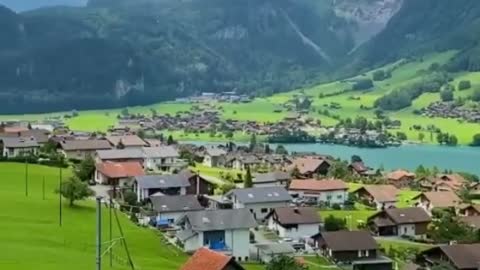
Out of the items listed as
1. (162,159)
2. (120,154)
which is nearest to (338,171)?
(162,159)

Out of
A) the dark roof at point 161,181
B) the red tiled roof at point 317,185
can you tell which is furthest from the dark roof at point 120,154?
the red tiled roof at point 317,185

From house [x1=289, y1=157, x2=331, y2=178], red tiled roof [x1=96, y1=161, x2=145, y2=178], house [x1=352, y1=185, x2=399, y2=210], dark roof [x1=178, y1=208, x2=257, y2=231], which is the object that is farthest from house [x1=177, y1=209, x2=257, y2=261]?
house [x1=289, y1=157, x2=331, y2=178]

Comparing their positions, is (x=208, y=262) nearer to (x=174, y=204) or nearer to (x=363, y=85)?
(x=174, y=204)

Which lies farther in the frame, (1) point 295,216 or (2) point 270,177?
(2) point 270,177

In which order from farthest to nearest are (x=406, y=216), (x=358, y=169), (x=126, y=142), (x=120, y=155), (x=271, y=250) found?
1. (x=358, y=169)
2. (x=126, y=142)
3. (x=120, y=155)
4. (x=406, y=216)
5. (x=271, y=250)

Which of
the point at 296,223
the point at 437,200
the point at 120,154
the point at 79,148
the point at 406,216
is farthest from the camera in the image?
the point at 79,148

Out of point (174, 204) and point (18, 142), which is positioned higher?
point (18, 142)
